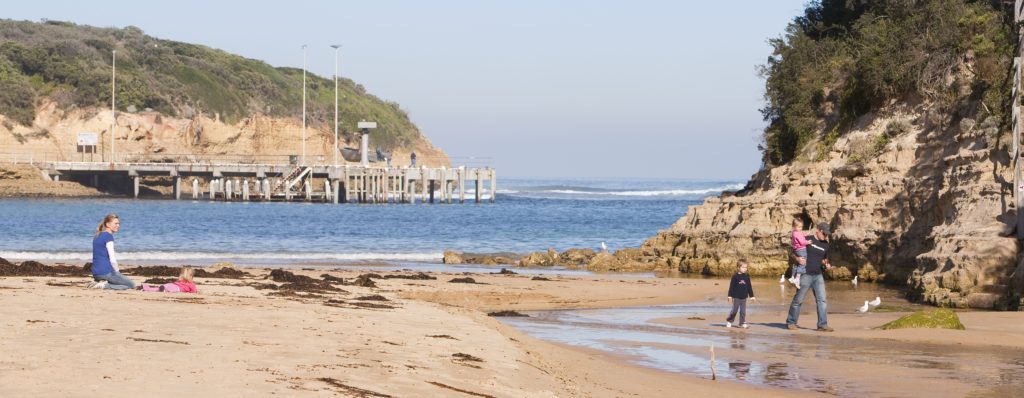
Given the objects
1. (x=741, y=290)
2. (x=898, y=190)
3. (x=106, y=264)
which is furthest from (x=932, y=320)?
(x=106, y=264)

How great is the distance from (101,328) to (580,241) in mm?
34733

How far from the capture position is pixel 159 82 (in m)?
103

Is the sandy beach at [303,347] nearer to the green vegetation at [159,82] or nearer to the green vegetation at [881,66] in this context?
the green vegetation at [881,66]

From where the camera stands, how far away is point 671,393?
10.6 meters

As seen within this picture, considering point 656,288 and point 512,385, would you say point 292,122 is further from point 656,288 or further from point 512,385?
point 512,385

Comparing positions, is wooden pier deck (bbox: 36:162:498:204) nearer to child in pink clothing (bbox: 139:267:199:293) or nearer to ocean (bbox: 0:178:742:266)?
ocean (bbox: 0:178:742:266)

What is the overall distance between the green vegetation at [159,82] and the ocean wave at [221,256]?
5966 centimetres

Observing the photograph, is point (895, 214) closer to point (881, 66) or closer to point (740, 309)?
point (881, 66)

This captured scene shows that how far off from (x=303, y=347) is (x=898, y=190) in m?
17.2

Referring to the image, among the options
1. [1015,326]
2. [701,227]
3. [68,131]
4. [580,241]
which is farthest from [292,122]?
[1015,326]

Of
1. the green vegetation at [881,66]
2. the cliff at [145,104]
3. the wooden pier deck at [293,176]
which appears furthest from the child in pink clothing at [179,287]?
the cliff at [145,104]

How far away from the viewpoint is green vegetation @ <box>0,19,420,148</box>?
9231cm

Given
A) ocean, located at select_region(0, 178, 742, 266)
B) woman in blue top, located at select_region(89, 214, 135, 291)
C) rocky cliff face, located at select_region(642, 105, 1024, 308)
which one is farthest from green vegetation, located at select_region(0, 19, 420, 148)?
woman in blue top, located at select_region(89, 214, 135, 291)

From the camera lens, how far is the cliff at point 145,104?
8825cm
